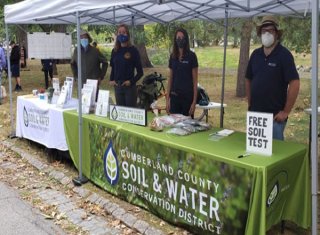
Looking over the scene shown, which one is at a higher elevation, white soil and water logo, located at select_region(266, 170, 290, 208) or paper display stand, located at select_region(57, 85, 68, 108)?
paper display stand, located at select_region(57, 85, 68, 108)

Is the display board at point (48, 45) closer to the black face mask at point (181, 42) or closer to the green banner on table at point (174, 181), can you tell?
the green banner on table at point (174, 181)

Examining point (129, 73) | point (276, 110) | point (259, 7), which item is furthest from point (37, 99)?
point (276, 110)

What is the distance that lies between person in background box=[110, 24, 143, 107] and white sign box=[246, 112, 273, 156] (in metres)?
2.84

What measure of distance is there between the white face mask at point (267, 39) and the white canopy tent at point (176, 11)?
1.64 feet

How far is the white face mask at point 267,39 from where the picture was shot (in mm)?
3696

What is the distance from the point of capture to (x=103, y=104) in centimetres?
502

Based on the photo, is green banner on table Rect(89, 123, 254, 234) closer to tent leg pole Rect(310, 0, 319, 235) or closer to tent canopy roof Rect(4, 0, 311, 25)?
tent leg pole Rect(310, 0, 319, 235)

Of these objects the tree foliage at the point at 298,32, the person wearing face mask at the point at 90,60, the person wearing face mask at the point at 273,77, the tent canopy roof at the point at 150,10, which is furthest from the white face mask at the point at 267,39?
the tree foliage at the point at 298,32

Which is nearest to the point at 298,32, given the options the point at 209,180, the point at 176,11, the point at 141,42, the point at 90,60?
the point at 176,11

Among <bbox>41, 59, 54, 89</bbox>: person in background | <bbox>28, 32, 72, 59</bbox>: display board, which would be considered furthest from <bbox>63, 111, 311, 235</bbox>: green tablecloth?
<bbox>41, 59, 54, 89</bbox>: person in background

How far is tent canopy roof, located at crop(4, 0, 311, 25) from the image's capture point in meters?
4.35

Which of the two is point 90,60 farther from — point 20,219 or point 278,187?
point 278,187

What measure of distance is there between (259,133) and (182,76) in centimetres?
192

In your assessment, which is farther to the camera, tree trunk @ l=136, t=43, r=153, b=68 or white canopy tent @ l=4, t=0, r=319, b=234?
tree trunk @ l=136, t=43, r=153, b=68
